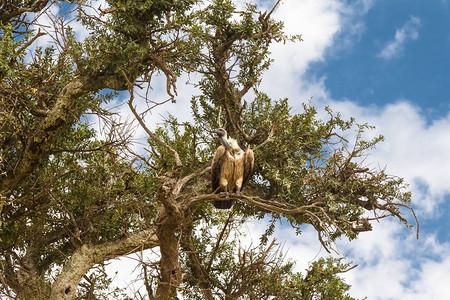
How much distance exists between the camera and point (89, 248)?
30.2 feet

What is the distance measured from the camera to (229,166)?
24.5 ft

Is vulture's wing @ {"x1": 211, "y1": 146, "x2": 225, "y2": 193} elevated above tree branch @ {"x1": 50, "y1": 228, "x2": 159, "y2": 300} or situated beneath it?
elevated above

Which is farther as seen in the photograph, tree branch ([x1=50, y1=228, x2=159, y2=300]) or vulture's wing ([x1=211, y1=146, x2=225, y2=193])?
tree branch ([x1=50, y1=228, x2=159, y2=300])

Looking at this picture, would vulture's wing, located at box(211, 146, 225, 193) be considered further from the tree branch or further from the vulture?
the tree branch

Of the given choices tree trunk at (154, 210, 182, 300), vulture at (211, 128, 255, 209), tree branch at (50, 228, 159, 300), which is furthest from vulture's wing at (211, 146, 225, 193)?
tree branch at (50, 228, 159, 300)

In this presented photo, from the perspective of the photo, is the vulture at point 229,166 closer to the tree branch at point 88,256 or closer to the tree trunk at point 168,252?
the tree trunk at point 168,252

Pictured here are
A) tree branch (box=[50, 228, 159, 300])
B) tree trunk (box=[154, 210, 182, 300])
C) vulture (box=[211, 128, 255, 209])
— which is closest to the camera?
tree trunk (box=[154, 210, 182, 300])

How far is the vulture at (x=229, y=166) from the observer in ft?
24.5

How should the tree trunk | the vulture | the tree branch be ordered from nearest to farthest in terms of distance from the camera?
the tree trunk → the vulture → the tree branch

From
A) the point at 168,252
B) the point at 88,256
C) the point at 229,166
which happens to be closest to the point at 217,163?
the point at 229,166

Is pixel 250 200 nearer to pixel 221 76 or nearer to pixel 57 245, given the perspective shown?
pixel 221 76

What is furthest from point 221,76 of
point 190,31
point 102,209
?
point 102,209

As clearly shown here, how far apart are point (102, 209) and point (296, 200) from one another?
369cm

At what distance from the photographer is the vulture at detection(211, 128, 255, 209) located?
7461 millimetres
